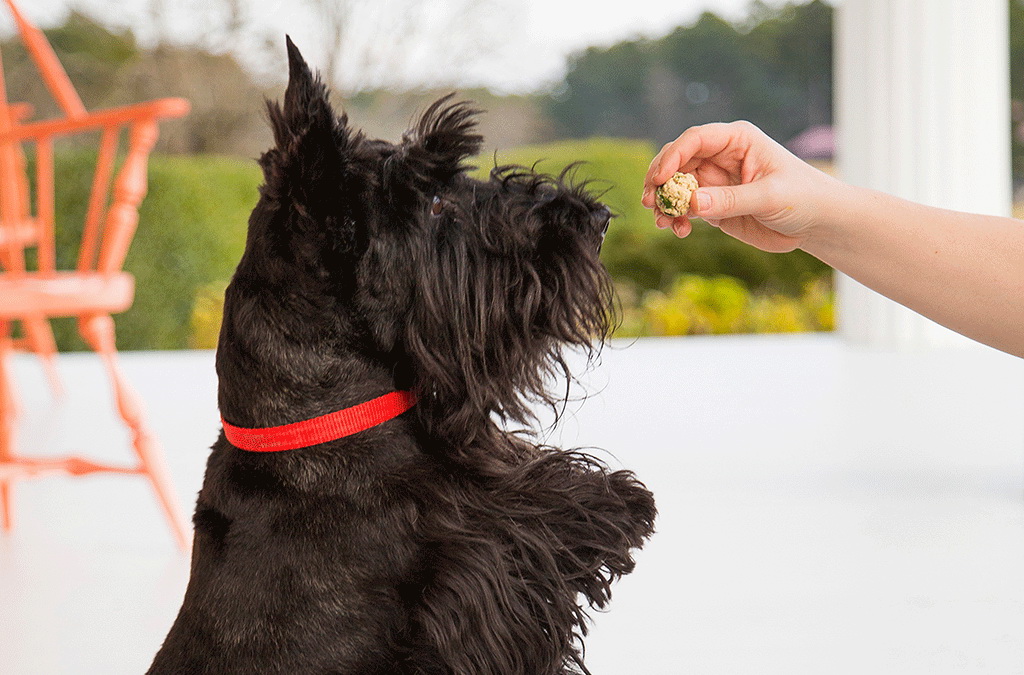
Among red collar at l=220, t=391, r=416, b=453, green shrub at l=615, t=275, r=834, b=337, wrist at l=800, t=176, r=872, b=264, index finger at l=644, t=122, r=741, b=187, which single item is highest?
index finger at l=644, t=122, r=741, b=187

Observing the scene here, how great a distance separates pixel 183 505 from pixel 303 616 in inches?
74.2

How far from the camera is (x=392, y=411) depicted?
120 cm

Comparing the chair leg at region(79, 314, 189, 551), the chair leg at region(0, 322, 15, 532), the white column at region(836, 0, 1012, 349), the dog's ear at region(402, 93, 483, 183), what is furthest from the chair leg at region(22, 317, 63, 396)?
the white column at region(836, 0, 1012, 349)

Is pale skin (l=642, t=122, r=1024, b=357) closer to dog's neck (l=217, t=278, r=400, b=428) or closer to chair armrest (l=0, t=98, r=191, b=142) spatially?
dog's neck (l=217, t=278, r=400, b=428)

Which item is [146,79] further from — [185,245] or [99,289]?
[99,289]

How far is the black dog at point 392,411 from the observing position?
3.67 ft

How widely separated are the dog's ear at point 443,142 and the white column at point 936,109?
209 inches

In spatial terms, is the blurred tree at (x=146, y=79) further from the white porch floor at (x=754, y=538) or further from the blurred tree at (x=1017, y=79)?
the blurred tree at (x=1017, y=79)

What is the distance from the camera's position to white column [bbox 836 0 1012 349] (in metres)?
5.93

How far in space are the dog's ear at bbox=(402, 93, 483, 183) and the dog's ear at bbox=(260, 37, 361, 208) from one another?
95 mm

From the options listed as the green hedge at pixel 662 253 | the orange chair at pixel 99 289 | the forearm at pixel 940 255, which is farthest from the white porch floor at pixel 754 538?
the green hedge at pixel 662 253

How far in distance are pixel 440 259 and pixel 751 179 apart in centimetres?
56

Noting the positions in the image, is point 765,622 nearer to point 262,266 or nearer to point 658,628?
point 658,628

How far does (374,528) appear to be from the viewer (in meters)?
1.14
